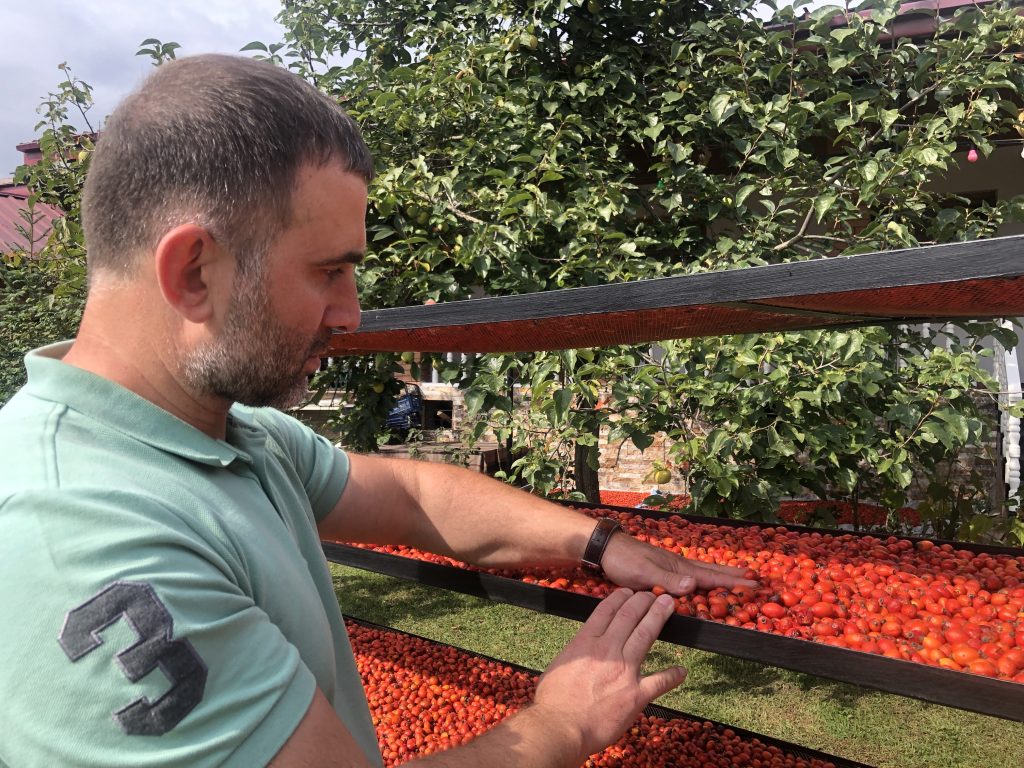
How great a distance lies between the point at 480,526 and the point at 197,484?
96 centimetres

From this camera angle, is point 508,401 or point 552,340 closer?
point 552,340

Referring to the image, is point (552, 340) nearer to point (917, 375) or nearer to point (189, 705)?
point (189, 705)

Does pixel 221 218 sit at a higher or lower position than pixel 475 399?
higher

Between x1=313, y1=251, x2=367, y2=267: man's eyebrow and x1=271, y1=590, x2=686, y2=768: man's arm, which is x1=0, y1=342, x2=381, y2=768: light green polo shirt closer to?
x1=271, y1=590, x2=686, y2=768: man's arm

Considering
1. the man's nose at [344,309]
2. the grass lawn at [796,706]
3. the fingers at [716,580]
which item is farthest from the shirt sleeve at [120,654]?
the grass lawn at [796,706]

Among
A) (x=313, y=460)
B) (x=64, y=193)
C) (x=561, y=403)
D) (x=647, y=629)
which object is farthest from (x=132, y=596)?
(x=64, y=193)

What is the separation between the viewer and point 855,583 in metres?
1.84

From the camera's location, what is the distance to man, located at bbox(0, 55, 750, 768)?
732 millimetres

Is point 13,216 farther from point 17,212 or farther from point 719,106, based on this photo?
point 719,106

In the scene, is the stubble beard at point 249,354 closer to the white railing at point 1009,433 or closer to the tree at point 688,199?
the tree at point 688,199

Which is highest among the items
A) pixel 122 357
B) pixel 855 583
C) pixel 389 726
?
pixel 122 357

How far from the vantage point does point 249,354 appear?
100 cm

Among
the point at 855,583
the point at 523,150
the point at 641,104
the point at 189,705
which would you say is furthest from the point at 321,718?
the point at 641,104

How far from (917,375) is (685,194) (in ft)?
5.61
